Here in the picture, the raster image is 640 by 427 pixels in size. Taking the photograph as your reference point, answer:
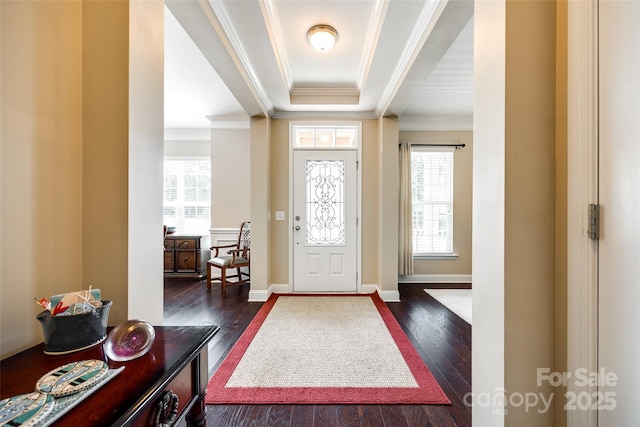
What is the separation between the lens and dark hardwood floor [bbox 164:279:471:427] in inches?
61.1

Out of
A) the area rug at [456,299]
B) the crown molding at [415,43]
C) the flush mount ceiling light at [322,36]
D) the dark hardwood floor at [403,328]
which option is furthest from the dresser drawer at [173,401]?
the area rug at [456,299]

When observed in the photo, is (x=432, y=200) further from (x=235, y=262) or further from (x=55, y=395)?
(x=55, y=395)

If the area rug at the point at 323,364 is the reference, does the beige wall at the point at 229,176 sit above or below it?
above

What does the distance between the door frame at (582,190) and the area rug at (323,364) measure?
1.12 metres

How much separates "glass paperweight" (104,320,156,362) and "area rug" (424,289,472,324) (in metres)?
3.15

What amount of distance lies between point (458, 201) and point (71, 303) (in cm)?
482

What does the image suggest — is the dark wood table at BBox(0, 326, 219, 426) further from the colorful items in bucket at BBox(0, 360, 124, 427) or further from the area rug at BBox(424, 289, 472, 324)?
the area rug at BBox(424, 289, 472, 324)

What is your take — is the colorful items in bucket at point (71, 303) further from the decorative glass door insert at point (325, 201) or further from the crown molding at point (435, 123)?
the crown molding at point (435, 123)

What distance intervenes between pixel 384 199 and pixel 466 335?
1831 millimetres

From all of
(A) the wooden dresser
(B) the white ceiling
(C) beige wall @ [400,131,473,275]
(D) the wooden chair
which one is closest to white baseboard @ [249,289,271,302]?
(D) the wooden chair

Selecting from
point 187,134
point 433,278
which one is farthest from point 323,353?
point 187,134

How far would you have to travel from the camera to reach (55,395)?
22.0 inches

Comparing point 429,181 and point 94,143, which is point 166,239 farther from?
point 429,181

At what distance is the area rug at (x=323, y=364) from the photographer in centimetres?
174
